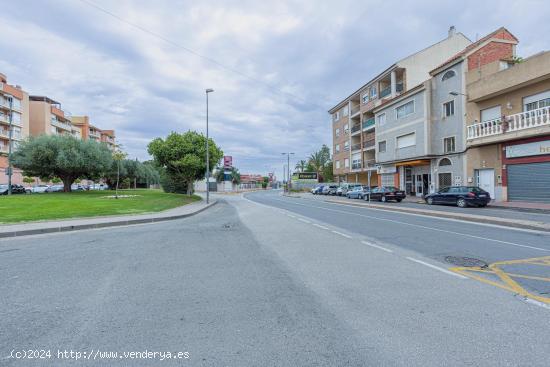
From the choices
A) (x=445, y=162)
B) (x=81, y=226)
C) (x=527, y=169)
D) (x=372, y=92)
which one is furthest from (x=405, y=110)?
(x=81, y=226)

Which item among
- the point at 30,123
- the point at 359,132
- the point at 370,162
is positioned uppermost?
the point at 30,123

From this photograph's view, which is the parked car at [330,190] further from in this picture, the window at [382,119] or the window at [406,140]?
the window at [406,140]

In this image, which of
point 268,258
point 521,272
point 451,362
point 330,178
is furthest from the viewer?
point 330,178

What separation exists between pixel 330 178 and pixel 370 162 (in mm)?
36151

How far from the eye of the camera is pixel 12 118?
51969 millimetres

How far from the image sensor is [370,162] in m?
41.3

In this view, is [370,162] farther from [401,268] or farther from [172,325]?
[172,325]

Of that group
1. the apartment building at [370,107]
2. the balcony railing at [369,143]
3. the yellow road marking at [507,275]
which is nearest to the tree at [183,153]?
the apartment building at [370,107]

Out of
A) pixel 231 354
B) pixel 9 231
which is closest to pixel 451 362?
pixel 231 354

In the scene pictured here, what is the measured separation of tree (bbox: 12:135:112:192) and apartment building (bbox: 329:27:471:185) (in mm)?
28555

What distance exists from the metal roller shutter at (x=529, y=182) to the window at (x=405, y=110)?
1171cm

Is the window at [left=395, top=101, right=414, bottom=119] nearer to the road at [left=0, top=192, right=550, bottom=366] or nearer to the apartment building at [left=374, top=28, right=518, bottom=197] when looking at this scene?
the apartment building at [left=374, top=28, right=518, bottom=197]

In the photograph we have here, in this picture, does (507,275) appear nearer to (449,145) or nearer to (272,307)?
(272,307)

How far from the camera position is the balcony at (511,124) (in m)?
18.4
